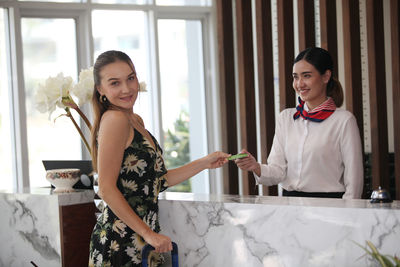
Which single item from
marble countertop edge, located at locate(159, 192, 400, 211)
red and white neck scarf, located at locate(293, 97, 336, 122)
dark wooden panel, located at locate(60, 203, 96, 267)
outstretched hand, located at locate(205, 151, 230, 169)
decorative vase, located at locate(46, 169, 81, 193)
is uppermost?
red and white neck scarf, located at locate(293, 97, 336, 122)

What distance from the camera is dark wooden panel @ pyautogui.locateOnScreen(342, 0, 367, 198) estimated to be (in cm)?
325

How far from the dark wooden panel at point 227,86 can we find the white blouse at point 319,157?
1.06m

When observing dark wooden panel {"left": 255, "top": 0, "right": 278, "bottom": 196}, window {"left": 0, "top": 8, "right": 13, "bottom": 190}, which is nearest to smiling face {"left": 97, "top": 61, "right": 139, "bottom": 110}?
dark wooden panel {"left": 255, "top": 0, "right": 278, "bottom": 196}

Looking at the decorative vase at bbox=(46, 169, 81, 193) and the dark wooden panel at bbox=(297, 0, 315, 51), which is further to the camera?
the dark wooden panel at bbox=(297, 0, 315, 51)

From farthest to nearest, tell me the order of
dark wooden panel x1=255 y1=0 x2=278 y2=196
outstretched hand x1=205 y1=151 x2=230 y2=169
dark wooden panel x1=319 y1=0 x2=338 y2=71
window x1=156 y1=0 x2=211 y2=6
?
window x1=156 y1=0 x2=211 y2=6, dark wooden panel x1=255 y1=0 x2=278 y2=196, dark wooden panel x1=319 y1=0 x2=338 y2=71, outstretched hand x1=205 y1=151 x2=230 y2=169

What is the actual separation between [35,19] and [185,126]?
1.83 metres

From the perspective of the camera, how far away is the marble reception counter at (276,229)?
1722 millimetres

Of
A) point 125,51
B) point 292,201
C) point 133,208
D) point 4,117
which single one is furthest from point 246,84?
point 4,117

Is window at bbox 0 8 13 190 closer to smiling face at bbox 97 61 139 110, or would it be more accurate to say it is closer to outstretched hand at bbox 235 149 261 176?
outstretched hand at bbox 235 149 261 176

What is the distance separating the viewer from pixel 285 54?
350cm

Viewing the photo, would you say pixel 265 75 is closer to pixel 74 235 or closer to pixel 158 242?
pixel 74 235

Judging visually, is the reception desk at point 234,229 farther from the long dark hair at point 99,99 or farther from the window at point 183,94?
the window at point 183,94

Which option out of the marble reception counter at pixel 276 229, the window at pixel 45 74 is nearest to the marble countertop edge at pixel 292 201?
the marble reception counter at pixel 276 229

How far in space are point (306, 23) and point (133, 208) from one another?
1.95 meters
